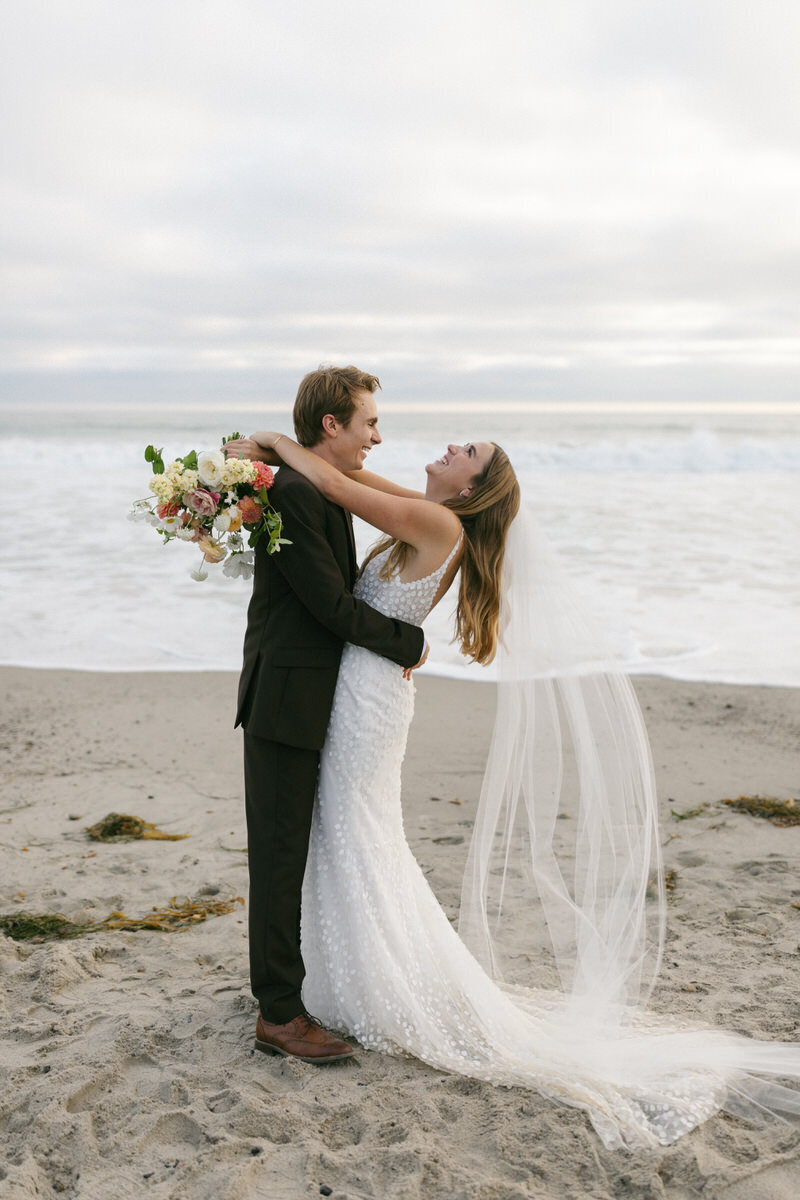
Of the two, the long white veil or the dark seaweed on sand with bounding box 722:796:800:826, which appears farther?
the dark seaweed on sand with bounding box 722:796:800:826

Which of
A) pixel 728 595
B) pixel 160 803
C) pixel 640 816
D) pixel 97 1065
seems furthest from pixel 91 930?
pixel 728 595

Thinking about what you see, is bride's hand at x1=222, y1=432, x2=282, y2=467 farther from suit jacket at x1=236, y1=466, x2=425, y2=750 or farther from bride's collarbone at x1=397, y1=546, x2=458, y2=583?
bride's collarbone at x1=397, y1=546, x2=458, y2=583

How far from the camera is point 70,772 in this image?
6.60m

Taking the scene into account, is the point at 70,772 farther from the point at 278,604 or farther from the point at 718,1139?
the point at 718,1139

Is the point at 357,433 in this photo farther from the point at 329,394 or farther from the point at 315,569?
the point at 315,569

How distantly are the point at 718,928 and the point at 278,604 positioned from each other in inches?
105

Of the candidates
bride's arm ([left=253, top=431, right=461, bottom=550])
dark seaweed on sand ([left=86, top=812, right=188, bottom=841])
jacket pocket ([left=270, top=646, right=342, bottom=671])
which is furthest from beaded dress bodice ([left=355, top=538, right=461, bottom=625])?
dark seaweed on sand ([left=86, top=812, right=188, bottom=841])

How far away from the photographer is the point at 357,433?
11.1 feet

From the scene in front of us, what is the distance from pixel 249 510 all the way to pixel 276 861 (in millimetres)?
1204

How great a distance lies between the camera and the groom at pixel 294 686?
10.7 feet

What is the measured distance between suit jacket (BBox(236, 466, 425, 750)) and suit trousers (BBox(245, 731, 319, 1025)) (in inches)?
4.5

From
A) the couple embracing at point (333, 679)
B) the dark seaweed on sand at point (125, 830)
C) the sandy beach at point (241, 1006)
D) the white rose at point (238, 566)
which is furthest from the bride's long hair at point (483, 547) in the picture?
the dark seaweed on sand at point (125, 830)

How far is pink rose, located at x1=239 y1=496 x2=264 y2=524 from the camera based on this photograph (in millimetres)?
3141

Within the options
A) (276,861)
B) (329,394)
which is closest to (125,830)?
(276,861)
